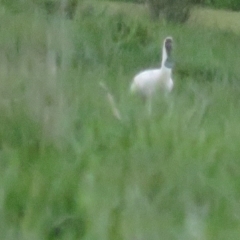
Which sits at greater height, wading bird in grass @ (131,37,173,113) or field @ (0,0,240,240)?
field @ (0,0,240,240)

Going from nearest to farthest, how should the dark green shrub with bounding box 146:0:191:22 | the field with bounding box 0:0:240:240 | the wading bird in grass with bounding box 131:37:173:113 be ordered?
the field with bounding box 0:0:240:240, the wading bird in grass with bounding box 131:37:173:113, the dark green shrub with bounding box 146:0:191:22

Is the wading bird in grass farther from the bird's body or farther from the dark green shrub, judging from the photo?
the dark green shrub

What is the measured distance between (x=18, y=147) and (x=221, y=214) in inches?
33.5

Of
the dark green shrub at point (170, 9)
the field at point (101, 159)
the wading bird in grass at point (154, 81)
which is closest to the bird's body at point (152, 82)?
the wading bird in grass at point (154, 81)

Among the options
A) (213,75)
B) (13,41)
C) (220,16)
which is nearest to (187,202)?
(13,41)

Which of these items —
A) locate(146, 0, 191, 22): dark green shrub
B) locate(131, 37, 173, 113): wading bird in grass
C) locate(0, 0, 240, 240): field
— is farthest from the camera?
locate(146, 0, 191, 22): dark green shrub

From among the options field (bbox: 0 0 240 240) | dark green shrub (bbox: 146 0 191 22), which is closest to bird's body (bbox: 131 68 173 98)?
field (bbox: 0 0 240 240)

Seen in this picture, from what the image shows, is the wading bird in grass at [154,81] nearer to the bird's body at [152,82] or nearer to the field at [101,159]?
the bird's body at [152,82]

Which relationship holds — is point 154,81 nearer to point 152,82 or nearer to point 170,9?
point 152,82

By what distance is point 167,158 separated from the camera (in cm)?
298

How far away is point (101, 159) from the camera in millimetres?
2934

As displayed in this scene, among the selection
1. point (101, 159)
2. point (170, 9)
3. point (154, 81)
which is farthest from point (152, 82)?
point (170, 9)

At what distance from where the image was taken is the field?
8.00ft

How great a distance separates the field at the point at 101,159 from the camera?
8.00ft
